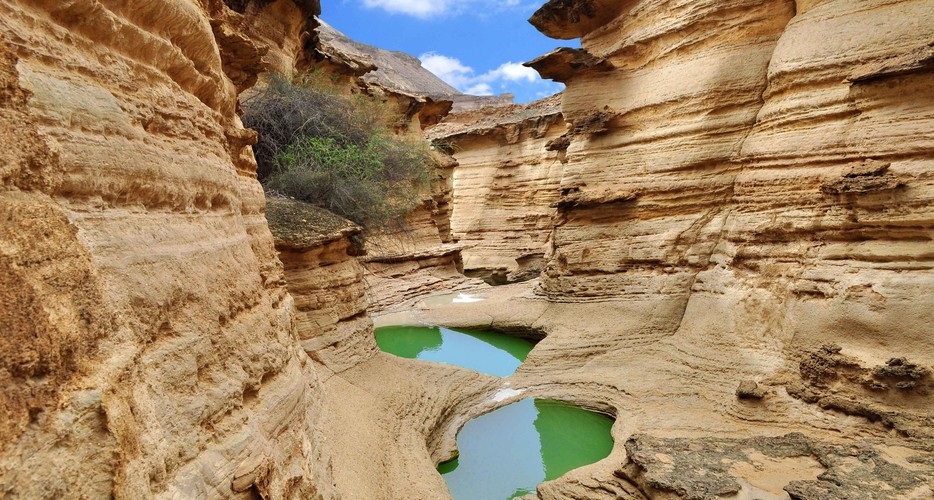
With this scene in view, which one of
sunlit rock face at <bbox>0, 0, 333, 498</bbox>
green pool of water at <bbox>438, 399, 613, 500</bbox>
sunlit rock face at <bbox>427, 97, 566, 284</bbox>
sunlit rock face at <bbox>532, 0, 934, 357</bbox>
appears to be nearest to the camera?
sunlit rock face at <bbox>0, 0, 333, 498</bbox>

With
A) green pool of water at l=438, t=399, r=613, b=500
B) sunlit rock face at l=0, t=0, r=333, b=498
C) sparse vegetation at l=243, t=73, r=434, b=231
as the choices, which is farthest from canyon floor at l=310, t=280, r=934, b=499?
sparse vegetation at l=243, t=73, r=434, b=231

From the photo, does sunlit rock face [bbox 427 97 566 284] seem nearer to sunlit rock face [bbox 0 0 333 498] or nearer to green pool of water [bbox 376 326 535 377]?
green pool of water [bbox 376 326 535 377]

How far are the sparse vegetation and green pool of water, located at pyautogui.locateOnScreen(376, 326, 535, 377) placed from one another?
242 centimetres

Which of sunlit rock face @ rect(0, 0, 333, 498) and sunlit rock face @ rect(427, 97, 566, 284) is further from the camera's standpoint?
sunlit rock face @ rect(427, 97, 566, 284)

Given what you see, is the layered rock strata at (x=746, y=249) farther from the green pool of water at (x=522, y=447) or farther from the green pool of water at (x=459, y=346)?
the green pool of water at (x=459, y=346)

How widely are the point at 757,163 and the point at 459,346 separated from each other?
6400 mm

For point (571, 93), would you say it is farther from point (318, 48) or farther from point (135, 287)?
point (135, 287)

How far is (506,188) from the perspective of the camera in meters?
19.5

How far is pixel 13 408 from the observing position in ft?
4.56

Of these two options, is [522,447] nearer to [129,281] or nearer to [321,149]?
[129,281]

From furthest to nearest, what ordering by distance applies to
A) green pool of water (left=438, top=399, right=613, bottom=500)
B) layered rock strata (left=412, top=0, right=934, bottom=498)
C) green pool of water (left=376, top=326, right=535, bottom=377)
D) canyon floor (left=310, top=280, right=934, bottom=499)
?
1. green pool of water (left=376, top=326, right=535, bottom=377)
2. green pool of water (left=438, top=399, right=613, bottom=500)
3. layered rock strata (left=412, top=0, right=934, bottom=498)
4. canyon floor (left=310, top=280, right=934, bottom=499)

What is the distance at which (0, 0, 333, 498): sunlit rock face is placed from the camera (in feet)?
5.09

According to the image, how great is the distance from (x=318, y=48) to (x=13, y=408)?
12966mm

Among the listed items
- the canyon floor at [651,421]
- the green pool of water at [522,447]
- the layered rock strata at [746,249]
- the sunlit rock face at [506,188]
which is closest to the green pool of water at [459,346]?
the layered rock strata at [746,249]
